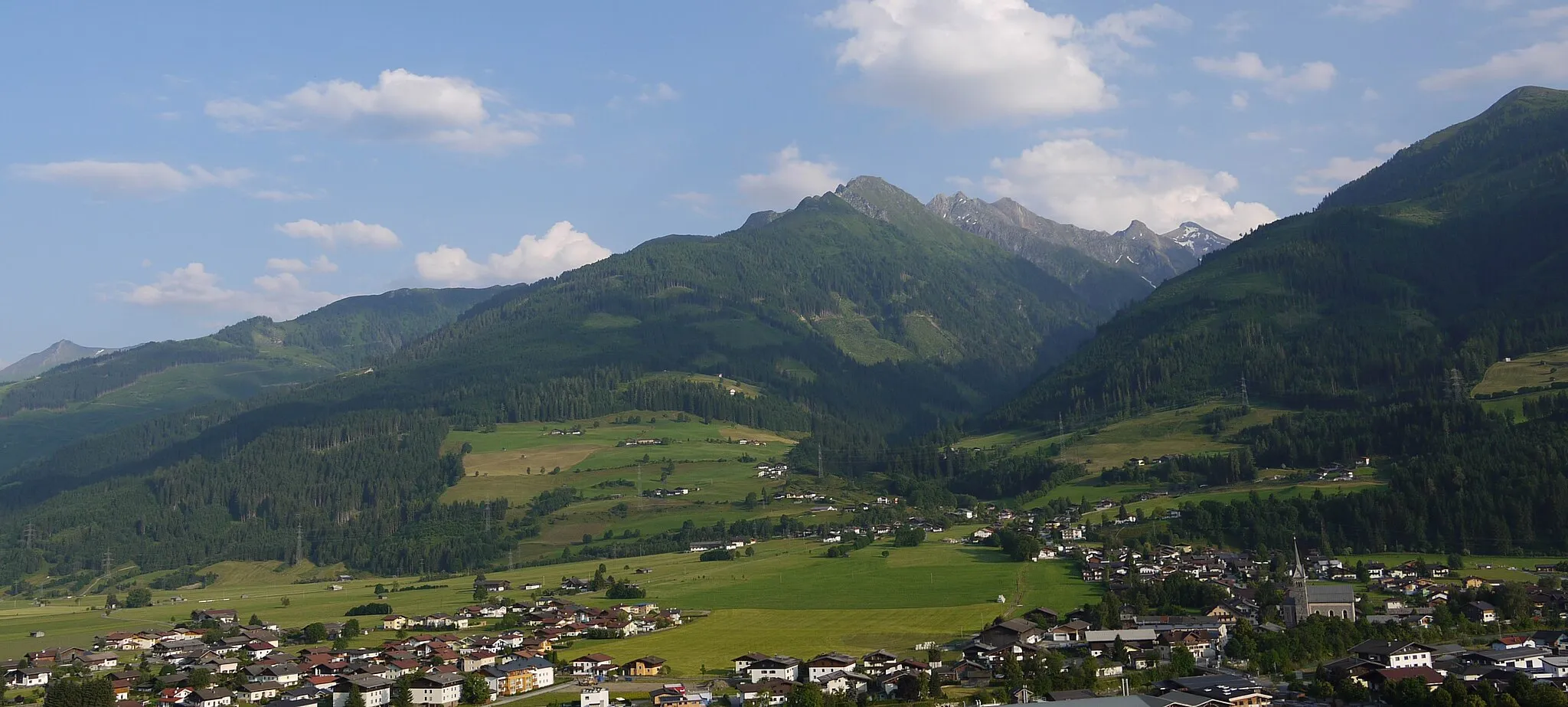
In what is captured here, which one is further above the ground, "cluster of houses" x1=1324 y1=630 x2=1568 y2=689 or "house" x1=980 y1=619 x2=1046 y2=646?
"house" x1=980 y1=619 x2=1046 y2=646

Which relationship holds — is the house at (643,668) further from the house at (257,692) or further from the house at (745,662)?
the house at (257,692)

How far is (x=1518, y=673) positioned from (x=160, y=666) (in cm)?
8894

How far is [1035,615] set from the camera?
100312mm

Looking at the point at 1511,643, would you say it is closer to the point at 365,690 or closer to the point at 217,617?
the point at 365,690

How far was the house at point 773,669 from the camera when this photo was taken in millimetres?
83625

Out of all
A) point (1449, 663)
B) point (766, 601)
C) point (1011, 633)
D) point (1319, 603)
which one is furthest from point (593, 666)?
point (1449, 663)

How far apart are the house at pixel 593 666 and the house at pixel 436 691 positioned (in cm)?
1001

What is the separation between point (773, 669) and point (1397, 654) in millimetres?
37820

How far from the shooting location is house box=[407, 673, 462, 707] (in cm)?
8112

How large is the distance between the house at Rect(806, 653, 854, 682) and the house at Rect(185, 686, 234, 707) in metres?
36.6

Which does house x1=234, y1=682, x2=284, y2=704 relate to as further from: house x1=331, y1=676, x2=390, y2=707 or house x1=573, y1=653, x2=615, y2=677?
house x1=573, y1=653, x2=615, y2=677

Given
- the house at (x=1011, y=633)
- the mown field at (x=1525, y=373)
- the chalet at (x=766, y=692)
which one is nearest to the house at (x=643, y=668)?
the chalet at (x=766, y=692)

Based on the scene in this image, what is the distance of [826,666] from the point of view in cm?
8444

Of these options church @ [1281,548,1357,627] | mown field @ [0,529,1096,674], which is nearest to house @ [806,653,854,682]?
mown field @ [0,529,1096,674]
